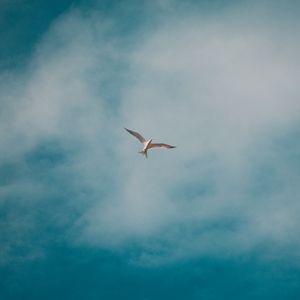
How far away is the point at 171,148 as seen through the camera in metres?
46.4

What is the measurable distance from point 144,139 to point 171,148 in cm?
291

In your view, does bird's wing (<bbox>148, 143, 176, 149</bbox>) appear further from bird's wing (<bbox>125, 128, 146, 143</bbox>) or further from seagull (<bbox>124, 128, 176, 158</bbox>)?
bird's wing (<bbox>125, 128, 146, 143</bbox>)

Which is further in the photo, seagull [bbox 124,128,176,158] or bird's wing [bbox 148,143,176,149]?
bird's wing [bbox 148,143,176,149]

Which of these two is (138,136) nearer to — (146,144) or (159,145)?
(146,144)

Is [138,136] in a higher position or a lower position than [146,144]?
higher

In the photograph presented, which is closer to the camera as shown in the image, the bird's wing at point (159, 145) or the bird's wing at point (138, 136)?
the bird's wing at point (138, 136)

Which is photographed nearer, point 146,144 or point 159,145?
point 146,144

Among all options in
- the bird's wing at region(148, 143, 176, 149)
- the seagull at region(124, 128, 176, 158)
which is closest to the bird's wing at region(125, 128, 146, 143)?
the seagull at region(124, 128, 176, 158)

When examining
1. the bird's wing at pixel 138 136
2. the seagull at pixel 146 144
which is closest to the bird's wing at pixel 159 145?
the seagull at pixel 146 144

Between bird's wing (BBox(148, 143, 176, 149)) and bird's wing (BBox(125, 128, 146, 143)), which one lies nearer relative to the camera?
bird's wing (BBox(125, 128, 146, 143))

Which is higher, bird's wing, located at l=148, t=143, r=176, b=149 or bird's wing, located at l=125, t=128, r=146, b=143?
bird's wing, located at l=125, t=128, r=146, b=143

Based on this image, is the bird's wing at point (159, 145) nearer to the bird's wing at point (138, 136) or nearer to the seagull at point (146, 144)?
the seagull at point (146, 144)

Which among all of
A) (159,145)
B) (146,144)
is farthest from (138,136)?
(159,145)

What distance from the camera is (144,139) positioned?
152 ft
